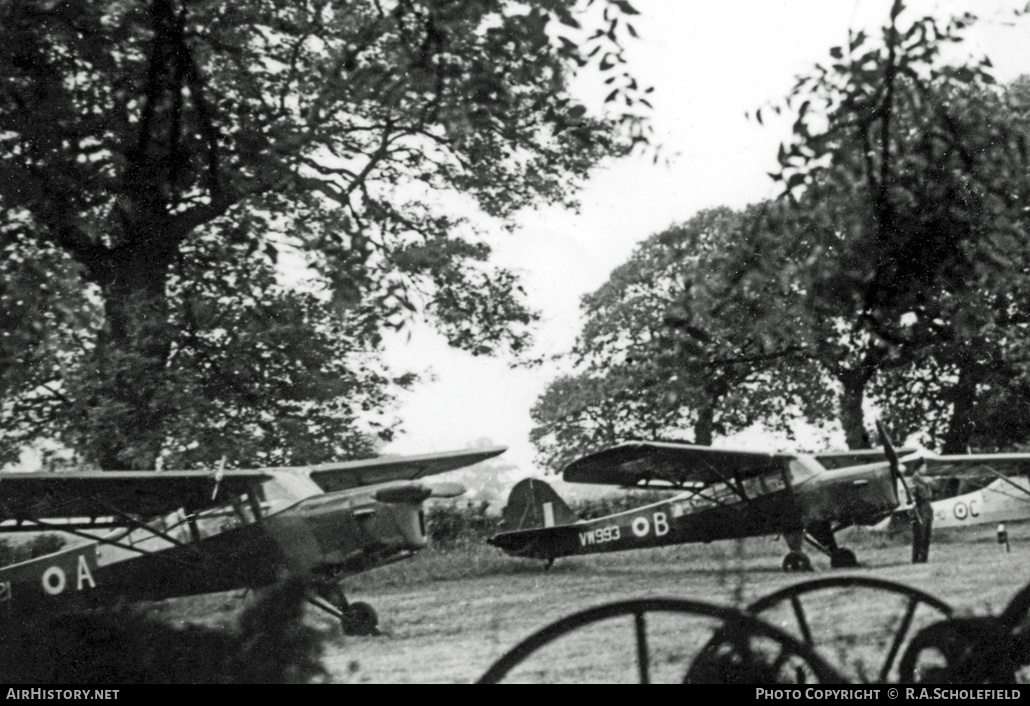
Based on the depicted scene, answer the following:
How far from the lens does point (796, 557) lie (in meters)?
2.43

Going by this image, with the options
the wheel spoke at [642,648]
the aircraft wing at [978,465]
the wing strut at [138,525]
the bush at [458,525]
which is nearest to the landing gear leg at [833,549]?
the aircraft wing at [978,465]

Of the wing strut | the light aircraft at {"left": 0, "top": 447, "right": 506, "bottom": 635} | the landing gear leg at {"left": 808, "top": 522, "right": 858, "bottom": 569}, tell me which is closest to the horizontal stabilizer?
the light aircraft at {"left": 0, "top": 447, "right": 506, "bottom": 635}

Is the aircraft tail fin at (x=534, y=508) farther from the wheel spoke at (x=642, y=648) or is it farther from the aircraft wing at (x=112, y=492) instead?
the aircraft wing at (x=112, y=492)

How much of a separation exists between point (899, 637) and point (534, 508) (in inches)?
39.0

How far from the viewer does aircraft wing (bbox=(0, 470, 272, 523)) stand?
2.15m

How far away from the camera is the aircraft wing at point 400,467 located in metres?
2.30

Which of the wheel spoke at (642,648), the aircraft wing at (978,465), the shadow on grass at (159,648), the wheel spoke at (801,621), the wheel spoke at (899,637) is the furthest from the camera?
the aircraft wing at (978,465)

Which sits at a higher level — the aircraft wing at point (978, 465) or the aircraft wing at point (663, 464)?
the aircraft wing at point (663, 464)

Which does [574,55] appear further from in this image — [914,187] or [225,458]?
[225,458]

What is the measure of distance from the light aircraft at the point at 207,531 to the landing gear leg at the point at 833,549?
38.3 inches

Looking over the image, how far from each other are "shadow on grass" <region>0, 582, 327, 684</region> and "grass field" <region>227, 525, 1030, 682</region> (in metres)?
0.09

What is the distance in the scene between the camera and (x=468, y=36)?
98.3 inches

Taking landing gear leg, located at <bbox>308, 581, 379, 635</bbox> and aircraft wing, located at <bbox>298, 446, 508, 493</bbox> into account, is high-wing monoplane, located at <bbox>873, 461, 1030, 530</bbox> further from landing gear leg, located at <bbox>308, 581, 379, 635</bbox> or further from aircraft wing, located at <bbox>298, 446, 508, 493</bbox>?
landing gear leg, located at <bbox>308, 581, 379, 635</bbox>

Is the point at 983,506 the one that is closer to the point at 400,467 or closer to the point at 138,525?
the point at 400,467
